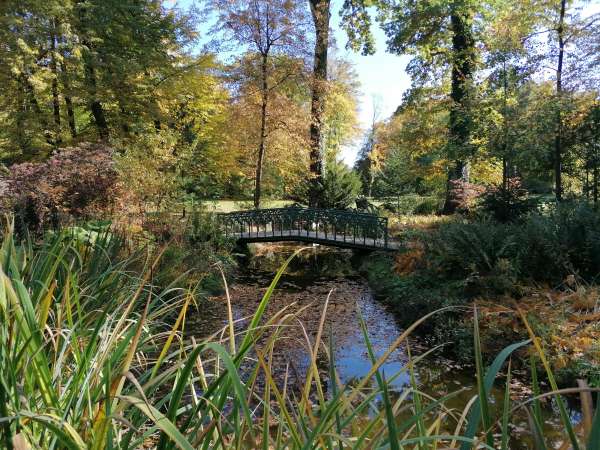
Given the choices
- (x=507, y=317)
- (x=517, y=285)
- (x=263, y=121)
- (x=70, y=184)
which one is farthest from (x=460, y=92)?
(x=70, y=184)

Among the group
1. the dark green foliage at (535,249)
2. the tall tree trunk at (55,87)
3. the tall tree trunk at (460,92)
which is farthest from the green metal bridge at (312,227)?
the tall tree trunk at (55,87)

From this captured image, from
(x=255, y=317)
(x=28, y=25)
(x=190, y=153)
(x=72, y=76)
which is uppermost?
(x=28, y=25)

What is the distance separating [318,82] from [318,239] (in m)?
5.75

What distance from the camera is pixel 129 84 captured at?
13.4m

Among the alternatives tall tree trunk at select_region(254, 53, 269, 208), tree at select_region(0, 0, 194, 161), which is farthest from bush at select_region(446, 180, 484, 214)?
tree at select_region(0, 0, 194, 161)

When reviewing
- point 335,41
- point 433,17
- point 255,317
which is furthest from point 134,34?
point 255,317

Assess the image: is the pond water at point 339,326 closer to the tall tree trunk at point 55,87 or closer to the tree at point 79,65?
the tree at point 79,65

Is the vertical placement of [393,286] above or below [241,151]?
below

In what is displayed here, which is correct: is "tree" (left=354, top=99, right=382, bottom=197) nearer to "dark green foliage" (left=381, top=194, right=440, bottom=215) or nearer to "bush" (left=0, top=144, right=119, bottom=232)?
"dark green foliage" (left=381, top=194, right=440, bottom=215)

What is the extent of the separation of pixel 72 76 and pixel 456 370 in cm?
1290

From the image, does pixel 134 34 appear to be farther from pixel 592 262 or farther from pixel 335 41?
pixel 592 262

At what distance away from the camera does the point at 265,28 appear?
44.9 feet

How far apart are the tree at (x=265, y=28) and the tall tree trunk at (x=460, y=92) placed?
4.97m

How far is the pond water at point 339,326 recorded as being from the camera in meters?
3.93
